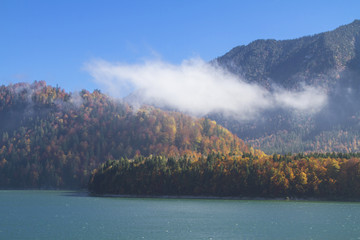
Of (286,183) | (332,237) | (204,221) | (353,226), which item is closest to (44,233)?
(204,221)

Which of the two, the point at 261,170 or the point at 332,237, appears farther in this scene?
the point at 261,170

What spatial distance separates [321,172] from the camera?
550 feet

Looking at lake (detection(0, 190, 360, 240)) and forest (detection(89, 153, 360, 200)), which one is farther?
forest (detection(89, 153, 360, 200))

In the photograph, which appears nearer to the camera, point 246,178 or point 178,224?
point 178,224

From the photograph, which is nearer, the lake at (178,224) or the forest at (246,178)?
the lake at (178,224)

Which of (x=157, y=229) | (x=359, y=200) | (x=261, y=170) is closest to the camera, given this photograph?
(x=157, y=229)

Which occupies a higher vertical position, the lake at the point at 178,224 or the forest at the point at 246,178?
the forest at the point at 246,178

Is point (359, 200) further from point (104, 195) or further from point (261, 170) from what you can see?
point (104, 195)

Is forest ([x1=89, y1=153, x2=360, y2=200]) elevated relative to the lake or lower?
elevated

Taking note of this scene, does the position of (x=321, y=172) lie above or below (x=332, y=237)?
above

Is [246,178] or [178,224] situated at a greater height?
[246,178]

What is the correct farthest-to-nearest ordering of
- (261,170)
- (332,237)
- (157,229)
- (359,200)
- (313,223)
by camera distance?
(261,170) < (359,200) < (313,223) < (157,229) < (332,237)

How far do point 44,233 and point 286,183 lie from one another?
107 metres

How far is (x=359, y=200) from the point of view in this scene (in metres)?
161
